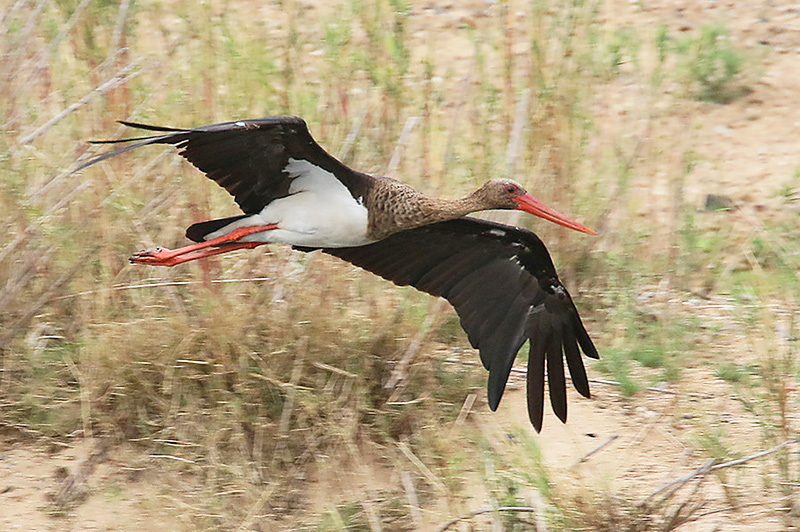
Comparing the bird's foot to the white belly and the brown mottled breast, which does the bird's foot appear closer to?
the white belly

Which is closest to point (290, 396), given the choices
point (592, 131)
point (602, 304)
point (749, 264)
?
point (602, 304)

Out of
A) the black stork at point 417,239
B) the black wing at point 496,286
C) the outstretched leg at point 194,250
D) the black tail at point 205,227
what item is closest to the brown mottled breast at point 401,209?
the black stork at point 417,239

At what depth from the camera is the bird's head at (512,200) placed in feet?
14.9

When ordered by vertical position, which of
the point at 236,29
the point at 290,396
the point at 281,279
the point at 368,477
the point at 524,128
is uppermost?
the point at 236,29

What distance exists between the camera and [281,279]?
4895 mm

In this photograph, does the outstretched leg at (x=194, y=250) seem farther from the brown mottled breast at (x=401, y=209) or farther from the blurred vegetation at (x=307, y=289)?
the brown mottled breast at (x=401, y=209)

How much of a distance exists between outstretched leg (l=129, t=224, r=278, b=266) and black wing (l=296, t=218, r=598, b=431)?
0.40 meters

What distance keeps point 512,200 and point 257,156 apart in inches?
38.4

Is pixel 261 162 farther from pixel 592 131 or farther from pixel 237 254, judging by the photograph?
pixel 592 131

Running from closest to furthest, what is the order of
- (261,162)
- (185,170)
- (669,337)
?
(261,162) → (185,170) → (669,337)

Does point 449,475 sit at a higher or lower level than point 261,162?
lower

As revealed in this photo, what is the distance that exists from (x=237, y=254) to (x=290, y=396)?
2.87ft

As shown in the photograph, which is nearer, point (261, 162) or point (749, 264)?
point (261, 162)

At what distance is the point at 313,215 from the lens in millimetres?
4488
